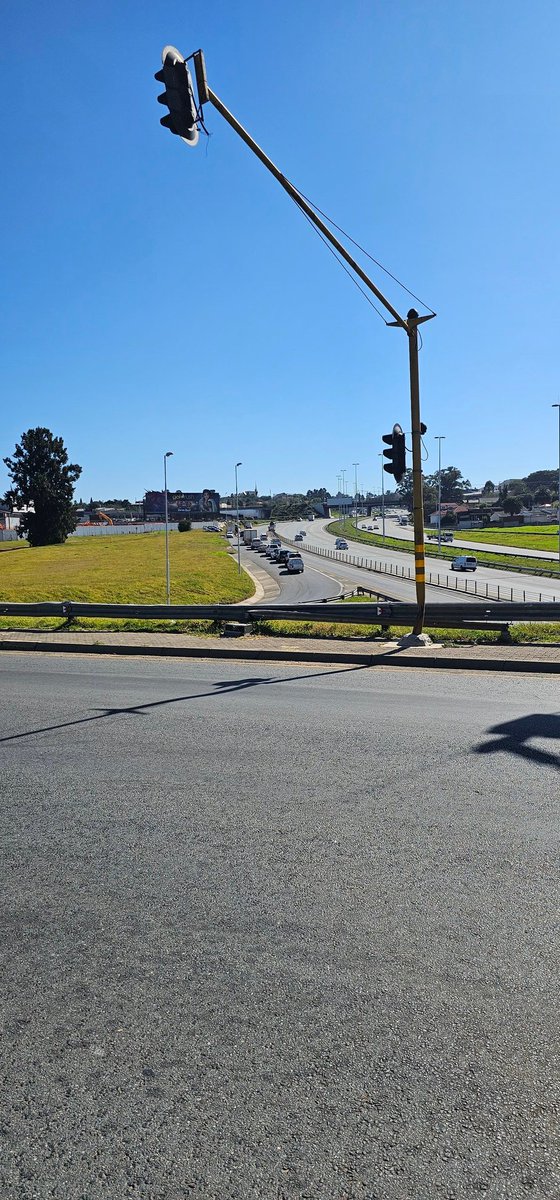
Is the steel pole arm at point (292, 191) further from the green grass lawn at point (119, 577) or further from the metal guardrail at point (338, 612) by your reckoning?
the green grass lawn at point (119, 577)

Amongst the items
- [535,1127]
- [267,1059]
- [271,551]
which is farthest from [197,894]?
[271,551]

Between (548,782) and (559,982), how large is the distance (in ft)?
9.28

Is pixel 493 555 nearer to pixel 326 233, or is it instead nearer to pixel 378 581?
pixel 378 581

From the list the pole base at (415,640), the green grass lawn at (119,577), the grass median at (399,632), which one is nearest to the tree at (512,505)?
the green grass lawn at (119,577)

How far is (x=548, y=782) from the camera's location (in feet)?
19.9

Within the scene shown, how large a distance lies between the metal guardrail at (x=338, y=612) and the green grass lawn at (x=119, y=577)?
1.40 m

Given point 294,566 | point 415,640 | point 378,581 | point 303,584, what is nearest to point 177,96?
point 415,640

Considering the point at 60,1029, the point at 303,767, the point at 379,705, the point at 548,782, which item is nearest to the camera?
the point at 60,1029

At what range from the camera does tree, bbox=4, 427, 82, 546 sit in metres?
99.2

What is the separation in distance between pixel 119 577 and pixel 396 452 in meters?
44.7

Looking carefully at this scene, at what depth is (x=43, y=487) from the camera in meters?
98.4

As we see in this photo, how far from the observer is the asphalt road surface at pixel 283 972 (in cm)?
250

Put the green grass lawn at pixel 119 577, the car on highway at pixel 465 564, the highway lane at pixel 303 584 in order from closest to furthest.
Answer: the green grass lawn at pixel 119 577 → the highway lane at pixel 303 584 → the car on highway at pixel 465 564

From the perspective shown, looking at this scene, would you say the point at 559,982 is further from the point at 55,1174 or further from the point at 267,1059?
the point at 55,1174
